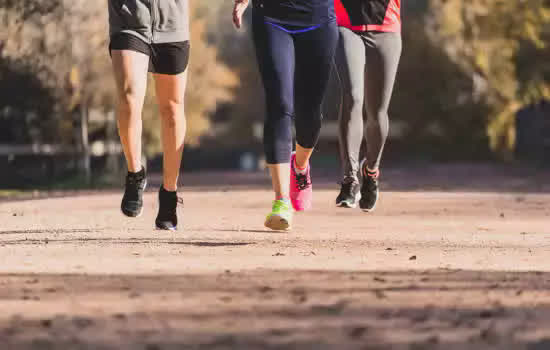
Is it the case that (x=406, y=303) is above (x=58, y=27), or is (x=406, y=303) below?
above

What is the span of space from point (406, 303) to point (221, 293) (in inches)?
32.6

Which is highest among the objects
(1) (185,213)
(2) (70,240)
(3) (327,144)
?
(2) (70,240)

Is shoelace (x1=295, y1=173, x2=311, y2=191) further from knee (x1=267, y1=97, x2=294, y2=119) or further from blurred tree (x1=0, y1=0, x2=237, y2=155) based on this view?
blurred tree (x1=0, y1=0, x2=237, y2=155)

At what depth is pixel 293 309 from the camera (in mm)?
4680

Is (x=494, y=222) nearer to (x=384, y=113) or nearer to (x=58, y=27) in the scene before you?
(x=384, y=113)

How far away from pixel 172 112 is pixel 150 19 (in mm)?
665

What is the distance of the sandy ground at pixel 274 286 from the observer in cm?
415

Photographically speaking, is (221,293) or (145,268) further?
(145,268)

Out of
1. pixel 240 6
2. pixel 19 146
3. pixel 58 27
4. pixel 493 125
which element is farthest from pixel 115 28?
pixel 493 125

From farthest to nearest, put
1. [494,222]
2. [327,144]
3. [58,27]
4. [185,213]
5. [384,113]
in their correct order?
[327,144] → [58,27] → [185,213] → [494,222] → [384,113]

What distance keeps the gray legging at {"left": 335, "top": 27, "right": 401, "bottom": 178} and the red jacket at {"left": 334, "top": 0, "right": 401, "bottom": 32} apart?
0.18 ft

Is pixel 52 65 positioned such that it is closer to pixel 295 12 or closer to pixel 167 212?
pixel 167 212

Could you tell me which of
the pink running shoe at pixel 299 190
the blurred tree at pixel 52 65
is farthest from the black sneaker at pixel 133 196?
the blurred tree at pixel 52 65

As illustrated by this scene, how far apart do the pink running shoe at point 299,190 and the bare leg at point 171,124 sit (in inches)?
35.0
